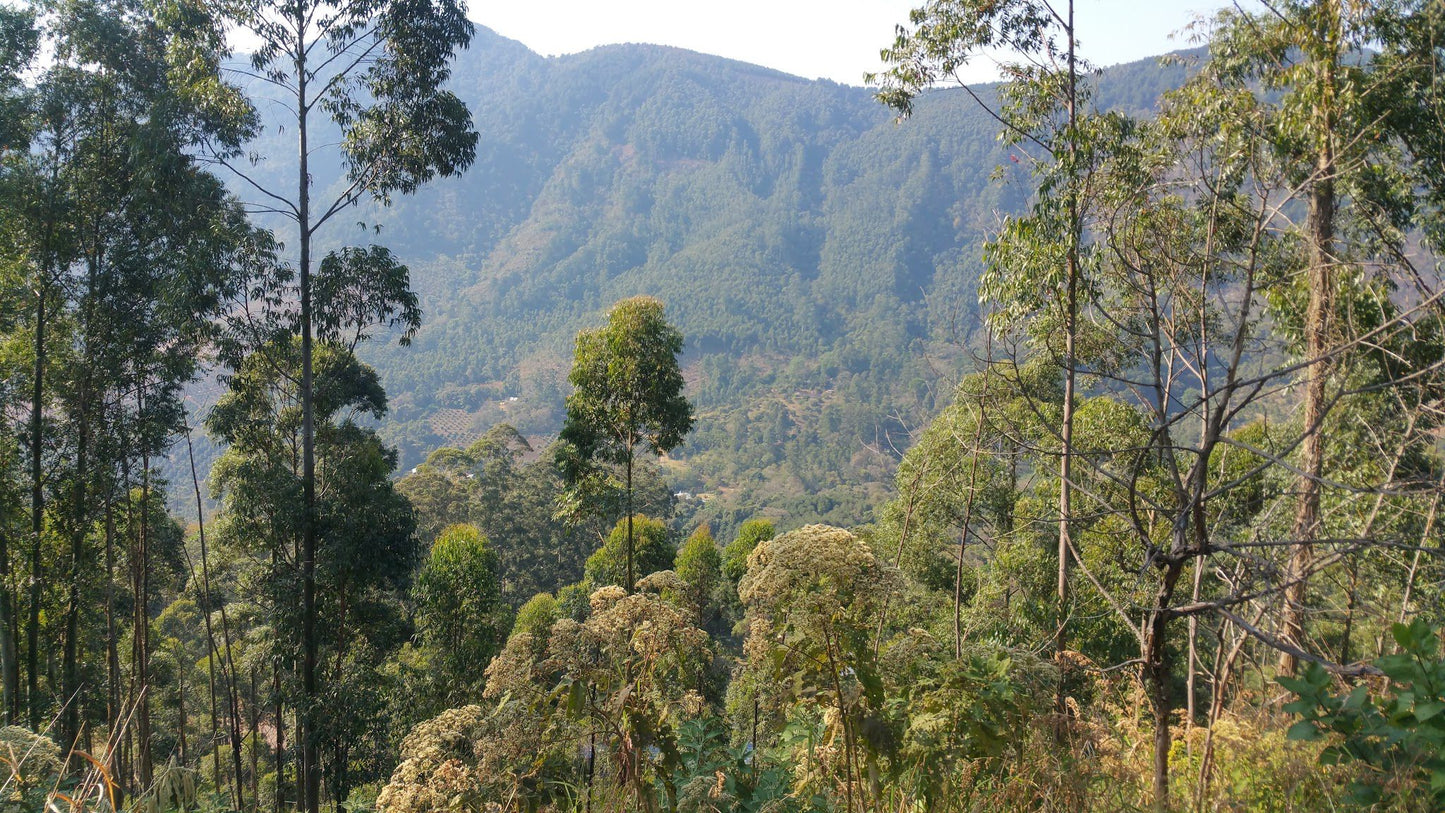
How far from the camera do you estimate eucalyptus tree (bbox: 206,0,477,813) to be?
27.8 ft

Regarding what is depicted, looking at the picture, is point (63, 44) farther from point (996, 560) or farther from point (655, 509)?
point (655, 509)

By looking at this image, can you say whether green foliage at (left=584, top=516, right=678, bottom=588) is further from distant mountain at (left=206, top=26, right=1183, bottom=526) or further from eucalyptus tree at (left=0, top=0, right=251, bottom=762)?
distant mountain at (left=206, top=26, right=1183, bottom=526)

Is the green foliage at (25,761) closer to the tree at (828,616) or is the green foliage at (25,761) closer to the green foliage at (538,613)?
the tree at (828,616)

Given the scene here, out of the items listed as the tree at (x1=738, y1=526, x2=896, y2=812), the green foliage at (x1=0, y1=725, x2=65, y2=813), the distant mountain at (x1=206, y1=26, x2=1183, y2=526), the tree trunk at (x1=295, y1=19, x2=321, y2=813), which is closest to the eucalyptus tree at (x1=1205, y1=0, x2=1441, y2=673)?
the tree at (x1=738, y1=526, x2=896, y2=812)

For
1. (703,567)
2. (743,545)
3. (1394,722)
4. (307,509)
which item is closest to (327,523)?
(307,509)

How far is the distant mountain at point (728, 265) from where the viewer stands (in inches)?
3743

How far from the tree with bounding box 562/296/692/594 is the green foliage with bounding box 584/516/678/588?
326 cm

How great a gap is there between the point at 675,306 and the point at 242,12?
414 ft

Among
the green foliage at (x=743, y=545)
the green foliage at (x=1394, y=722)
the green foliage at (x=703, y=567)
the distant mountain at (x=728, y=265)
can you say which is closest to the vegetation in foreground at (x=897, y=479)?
the green foliage at (x=1394, y=722)

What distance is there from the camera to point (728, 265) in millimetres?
146625

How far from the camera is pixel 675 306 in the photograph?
13425 cm

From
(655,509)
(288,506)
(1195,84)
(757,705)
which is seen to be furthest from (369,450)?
(655,509)

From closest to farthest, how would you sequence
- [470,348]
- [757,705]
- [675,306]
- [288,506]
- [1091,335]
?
[757,705], [1091,335], [288,506], [470,348], [675,306]

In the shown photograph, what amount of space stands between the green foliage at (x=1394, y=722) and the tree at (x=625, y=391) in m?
8.57
